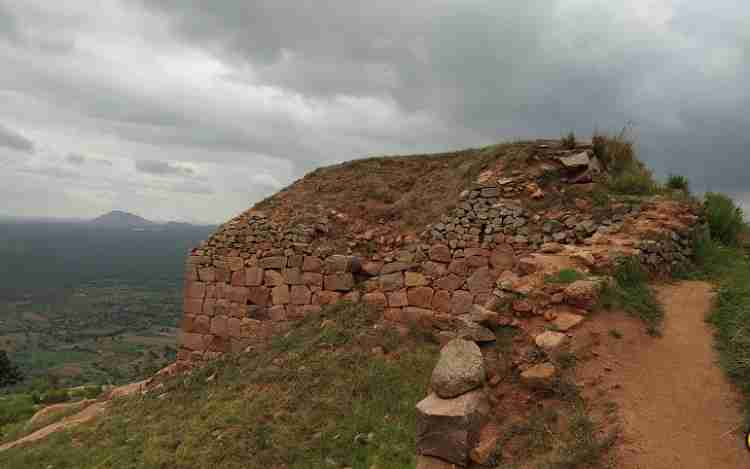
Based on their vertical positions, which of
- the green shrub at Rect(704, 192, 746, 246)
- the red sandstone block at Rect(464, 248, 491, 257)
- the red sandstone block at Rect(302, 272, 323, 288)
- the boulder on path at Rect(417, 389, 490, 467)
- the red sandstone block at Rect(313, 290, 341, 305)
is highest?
the green shrub at Rect(704, 192, 746, 246)

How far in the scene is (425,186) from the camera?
1140cm

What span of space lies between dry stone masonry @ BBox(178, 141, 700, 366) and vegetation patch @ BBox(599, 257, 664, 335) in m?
0.17

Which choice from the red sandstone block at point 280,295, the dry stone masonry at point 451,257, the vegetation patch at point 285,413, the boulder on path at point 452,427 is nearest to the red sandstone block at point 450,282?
the dry stone masonry at point 451,257

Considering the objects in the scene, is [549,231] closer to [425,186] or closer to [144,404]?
[425,186]

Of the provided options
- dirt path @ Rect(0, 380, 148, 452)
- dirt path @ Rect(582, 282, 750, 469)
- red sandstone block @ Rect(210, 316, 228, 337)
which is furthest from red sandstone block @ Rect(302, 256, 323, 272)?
dirt path @ Rect(582, 282, 750, 469)

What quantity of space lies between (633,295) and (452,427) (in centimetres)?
305

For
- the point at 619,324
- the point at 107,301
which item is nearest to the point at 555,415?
the point at 619,324

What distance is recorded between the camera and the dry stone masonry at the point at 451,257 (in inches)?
258

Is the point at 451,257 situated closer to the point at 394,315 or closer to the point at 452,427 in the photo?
the point at 394,315

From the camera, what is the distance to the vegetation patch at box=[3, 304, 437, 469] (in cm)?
606

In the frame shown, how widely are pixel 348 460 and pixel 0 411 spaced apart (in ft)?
41.3

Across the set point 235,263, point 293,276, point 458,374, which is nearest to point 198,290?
point 235,263

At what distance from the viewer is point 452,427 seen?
4.60 meters

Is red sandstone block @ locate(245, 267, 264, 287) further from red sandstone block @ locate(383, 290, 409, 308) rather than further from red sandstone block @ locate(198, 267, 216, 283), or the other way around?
red sandstone block @ locate(383, 290, 409, 308)
